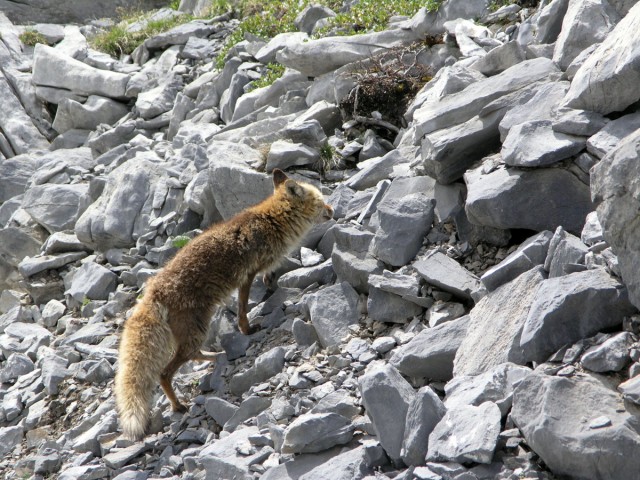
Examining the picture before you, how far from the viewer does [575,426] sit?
473 centimetres

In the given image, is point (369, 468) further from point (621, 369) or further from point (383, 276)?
point (383, 276)

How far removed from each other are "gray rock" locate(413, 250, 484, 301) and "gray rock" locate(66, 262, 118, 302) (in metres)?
5.90

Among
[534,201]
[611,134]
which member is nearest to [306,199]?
[534,201]

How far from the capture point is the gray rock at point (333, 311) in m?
7.82

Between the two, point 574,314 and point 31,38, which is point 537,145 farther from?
point 31,38

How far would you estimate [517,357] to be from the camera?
18.8ft

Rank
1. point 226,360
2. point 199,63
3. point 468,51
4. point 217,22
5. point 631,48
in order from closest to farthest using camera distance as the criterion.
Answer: point 631,48
point 226,360
point 468,51
point 199,63
point 217,22

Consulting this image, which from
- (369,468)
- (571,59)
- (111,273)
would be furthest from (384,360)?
(111,273)

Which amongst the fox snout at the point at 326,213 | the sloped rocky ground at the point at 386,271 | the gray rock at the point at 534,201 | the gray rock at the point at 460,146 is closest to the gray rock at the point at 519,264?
the sloped rocky ground at the point at 386,271

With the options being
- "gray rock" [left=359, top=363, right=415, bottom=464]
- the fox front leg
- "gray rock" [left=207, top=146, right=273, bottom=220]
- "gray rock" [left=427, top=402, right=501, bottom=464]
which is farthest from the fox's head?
"gray rock" [left=427, top=402, right=501, bottom=464]

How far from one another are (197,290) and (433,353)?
11.0 ft

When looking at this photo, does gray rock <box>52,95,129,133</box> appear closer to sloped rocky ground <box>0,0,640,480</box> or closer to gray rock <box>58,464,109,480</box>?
sloped rocky ground <box>0,0,640,480</box>

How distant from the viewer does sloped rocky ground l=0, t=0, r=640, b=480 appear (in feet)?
17.3

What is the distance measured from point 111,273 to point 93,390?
2.86 m
